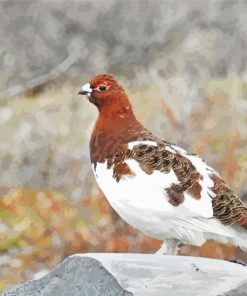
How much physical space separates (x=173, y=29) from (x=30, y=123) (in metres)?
0.73

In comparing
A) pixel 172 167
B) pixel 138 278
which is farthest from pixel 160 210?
pixel 138 278

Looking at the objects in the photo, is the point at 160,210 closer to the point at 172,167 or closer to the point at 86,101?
the point at 172,167

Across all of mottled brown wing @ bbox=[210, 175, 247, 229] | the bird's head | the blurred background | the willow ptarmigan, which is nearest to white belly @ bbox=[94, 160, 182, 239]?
the willow ptarmigan

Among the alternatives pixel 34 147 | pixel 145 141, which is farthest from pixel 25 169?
pixel 145 141

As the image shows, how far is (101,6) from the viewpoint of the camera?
3701mm

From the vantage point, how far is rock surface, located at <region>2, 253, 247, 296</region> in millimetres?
2307

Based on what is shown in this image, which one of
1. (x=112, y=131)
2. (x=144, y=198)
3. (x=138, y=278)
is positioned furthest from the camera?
(x=112, y=131)

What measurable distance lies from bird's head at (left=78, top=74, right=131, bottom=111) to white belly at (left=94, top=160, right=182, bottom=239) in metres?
0.23

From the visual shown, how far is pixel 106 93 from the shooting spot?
2.69m

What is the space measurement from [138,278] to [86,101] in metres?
1.47

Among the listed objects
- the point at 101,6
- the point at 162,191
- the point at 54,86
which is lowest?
the point at 162,191

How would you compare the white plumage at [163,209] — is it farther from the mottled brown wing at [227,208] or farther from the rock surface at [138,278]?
the rock surface at [138,278]

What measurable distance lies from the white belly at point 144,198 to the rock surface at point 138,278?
0.13 m

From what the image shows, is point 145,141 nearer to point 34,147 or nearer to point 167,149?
point 167,149
